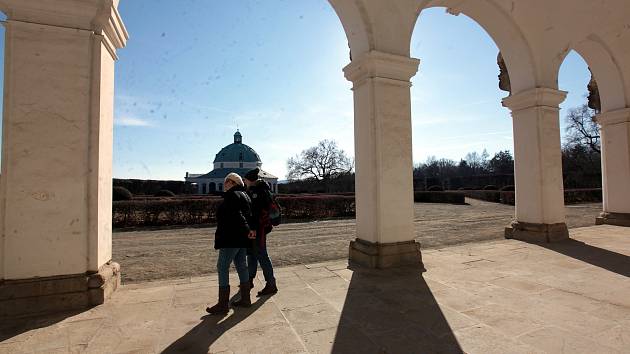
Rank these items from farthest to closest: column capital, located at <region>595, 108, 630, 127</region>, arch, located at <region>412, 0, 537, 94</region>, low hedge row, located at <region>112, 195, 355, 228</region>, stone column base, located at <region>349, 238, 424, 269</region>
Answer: low hedge row, located at <region>112, 195, 355, 228</region> < column capital, located at <region>595, 108, 630, 127</region> < arch, located at <region>412, 0, 537, 94</region> < stone column base, located at <region>349, 238, 424, 269</region>

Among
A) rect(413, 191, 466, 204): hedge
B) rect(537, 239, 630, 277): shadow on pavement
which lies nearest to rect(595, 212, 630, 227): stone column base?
rect(537, 239, 630, 277): shadow on pavement

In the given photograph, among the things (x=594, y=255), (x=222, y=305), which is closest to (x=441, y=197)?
(x=594, y=255)

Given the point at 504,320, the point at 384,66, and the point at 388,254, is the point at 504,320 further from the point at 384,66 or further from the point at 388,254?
the point at 384,66

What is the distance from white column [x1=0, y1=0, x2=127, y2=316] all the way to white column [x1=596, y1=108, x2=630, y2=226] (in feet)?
41.3

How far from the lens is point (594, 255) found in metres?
5.99

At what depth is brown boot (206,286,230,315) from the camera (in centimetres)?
342

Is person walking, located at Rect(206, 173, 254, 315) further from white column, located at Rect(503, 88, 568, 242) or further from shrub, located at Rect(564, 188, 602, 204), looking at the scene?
shrub, located at Rect(564, 188, 602, 204)

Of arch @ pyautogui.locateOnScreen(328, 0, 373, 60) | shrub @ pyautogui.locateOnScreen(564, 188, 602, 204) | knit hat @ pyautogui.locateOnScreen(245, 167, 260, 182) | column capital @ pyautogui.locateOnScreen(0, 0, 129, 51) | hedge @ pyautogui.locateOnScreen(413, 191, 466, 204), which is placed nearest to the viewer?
column capital @ pyautogui.locateOnScreen(0, 0, 129, 51)

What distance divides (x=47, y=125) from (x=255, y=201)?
2409 mm

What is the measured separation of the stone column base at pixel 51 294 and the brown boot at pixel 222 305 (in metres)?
1.34

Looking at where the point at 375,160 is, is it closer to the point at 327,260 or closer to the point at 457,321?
the point at 327,260

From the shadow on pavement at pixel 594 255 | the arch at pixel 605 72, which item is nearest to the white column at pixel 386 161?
the shadow on pavement at pixel 594 255

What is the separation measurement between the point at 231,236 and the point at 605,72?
38.4 ft

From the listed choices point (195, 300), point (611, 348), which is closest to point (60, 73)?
point (195, 300)
